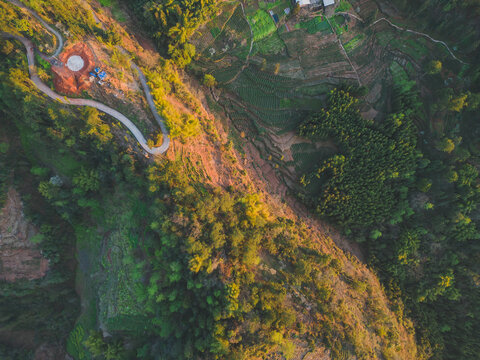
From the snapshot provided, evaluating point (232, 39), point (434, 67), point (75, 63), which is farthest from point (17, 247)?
point (434, 67)

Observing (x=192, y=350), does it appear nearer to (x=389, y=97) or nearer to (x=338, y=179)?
(x=338, y=179)

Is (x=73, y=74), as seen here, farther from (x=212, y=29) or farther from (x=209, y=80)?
(x=212, y=29)

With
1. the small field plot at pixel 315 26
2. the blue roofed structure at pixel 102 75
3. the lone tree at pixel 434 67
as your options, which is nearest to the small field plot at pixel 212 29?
the small field plot at pixel 315 26

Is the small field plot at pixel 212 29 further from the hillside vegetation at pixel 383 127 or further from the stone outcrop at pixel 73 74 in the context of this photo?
the stone outcrop at pixel 73 74

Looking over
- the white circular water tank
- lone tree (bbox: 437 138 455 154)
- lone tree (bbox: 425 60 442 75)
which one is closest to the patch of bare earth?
the white circular water tank

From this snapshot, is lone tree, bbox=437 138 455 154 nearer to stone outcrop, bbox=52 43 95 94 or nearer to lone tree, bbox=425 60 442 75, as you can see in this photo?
lone tree, bbox=425 60 442 75

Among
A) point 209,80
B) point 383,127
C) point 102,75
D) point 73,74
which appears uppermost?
point 73,74

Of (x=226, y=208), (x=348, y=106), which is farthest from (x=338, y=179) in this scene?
(x=226, y=208)
